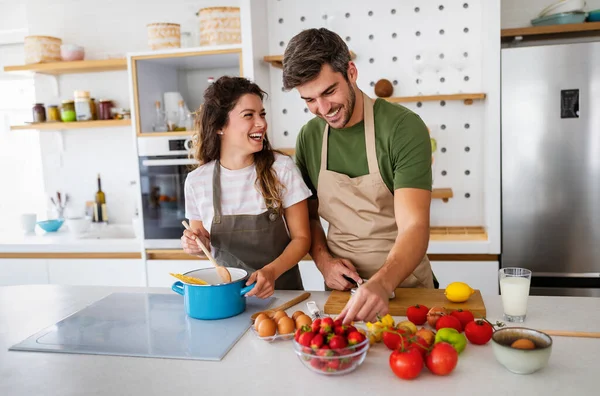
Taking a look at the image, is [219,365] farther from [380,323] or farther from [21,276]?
[21,276]

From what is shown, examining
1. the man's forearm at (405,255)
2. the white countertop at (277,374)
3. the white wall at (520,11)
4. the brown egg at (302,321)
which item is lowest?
the white countertop at (277,374)

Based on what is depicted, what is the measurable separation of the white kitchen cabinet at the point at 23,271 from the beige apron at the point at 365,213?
235cm

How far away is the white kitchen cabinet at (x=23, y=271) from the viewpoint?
342 cm

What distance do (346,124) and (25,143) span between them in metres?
3.37

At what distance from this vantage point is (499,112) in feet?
9.32

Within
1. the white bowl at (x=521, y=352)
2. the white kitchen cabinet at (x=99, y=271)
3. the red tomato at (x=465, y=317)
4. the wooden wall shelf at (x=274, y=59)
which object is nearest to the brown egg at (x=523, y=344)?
the white bowl at (x=521, y=352)

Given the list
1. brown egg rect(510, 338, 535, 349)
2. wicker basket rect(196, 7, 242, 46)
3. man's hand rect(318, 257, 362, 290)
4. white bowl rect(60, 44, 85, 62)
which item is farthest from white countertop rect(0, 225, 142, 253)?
brown egg rect(510, 338, 535, 349)

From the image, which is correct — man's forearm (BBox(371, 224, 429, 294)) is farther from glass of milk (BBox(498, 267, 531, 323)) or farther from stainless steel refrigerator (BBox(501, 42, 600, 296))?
stainless steel refrigerator (BBox(501, 42, 600, 296))

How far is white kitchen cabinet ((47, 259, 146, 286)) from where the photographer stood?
3.29 m

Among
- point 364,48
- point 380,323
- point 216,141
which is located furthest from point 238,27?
point 380,323

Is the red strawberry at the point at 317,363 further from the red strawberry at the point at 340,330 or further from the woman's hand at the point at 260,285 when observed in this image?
the woman's hand at the point at 260,285

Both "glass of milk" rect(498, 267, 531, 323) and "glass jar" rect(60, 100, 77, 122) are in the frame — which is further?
"glass jar" rect(60, 100, 77, 122)

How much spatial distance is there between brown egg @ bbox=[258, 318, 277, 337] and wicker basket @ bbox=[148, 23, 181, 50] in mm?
2313

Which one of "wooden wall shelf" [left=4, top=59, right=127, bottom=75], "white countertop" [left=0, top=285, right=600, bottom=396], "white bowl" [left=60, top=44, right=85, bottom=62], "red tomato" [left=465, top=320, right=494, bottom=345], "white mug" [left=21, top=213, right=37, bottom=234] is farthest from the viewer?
"white mug" [left=21, top=213, right=37, bottom=234]
